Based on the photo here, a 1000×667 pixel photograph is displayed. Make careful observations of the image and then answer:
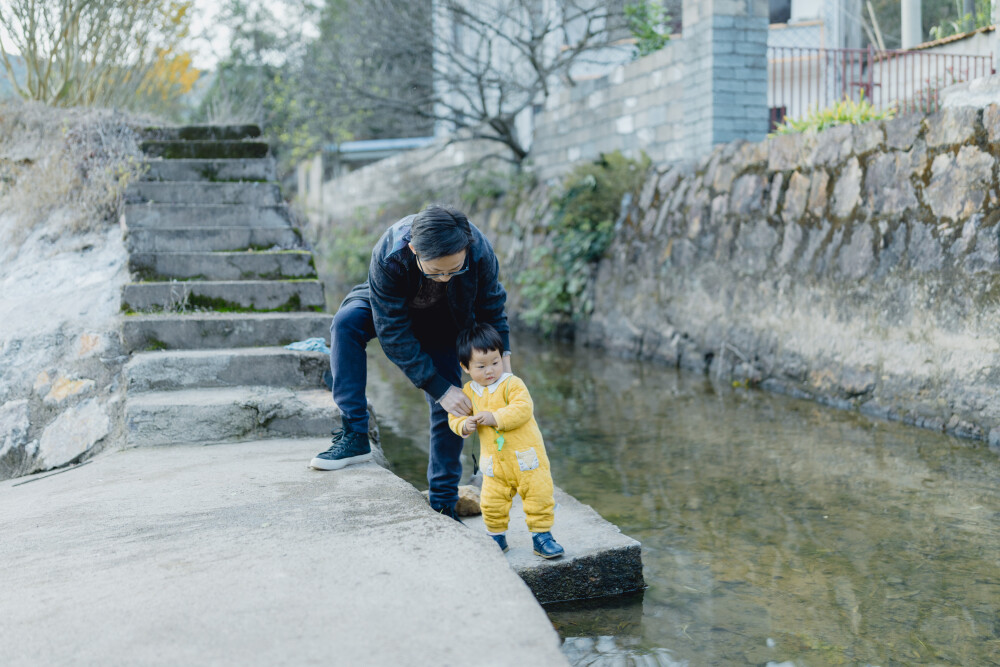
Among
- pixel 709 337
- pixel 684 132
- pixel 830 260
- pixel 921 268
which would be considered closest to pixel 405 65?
pixel 684 132

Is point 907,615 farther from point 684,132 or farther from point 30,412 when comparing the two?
point 684,132

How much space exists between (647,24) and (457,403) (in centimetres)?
879

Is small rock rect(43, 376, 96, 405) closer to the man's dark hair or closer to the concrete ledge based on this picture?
the man's dark hair

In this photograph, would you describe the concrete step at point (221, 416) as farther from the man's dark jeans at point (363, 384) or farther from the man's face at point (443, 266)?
the man's face at point (443, 266)

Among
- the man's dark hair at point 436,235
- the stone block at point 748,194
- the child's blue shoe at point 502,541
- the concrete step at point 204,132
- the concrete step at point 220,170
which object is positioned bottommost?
the child's blue shoe at point 502,541

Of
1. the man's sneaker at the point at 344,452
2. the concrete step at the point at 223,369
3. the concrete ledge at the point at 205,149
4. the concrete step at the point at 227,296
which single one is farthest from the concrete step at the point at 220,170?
the man's sneaker at the point at 344,452

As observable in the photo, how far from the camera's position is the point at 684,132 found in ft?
28.9

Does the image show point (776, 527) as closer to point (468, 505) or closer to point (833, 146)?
point (468, 505)

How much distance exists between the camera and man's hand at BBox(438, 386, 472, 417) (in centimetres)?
292

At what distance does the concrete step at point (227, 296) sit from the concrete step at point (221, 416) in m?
0.86

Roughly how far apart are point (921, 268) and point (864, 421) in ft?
3.36

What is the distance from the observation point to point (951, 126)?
5297 millimetres

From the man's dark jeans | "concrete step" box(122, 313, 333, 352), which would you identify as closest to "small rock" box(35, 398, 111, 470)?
"concrete step" box(122, 313, 333, 352)

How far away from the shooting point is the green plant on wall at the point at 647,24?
409 inches
